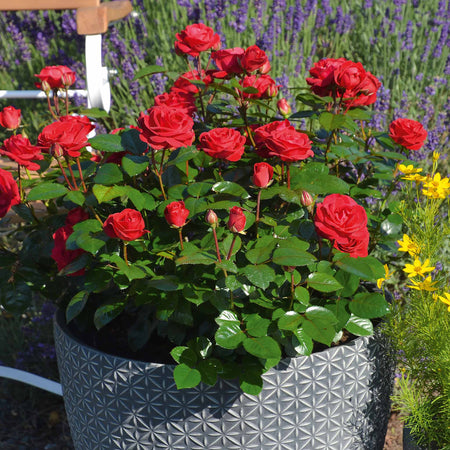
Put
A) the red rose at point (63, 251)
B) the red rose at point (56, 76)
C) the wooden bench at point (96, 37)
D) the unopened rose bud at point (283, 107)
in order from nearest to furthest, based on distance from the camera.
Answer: the red rose at point (63, 251)
the unopened rose bud at point (283, 107)
the red rose at point (56, 76)
the wooden bench at point (96, 37)

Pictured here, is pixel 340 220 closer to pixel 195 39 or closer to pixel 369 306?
pixel 369 306

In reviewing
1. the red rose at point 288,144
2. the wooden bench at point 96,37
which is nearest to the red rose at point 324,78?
the red rose at point 288,144

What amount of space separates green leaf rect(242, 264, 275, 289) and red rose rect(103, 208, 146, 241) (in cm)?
19

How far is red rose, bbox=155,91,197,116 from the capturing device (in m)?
1.31

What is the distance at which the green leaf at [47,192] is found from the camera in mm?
1136

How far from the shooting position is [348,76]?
1199 millimetres

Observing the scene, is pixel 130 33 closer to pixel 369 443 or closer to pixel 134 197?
pixel 134 197

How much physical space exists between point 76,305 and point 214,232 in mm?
331

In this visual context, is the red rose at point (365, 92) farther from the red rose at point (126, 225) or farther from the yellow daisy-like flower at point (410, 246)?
the red rose at point (126, 225)

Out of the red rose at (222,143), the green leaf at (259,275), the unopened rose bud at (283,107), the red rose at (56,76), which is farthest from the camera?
the red rose at (56,76)

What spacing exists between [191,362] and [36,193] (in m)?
0.43

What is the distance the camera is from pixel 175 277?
1.07m

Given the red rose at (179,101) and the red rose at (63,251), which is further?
the red rose at (179,101)

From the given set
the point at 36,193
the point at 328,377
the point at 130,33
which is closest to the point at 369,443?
the point at 328,377
